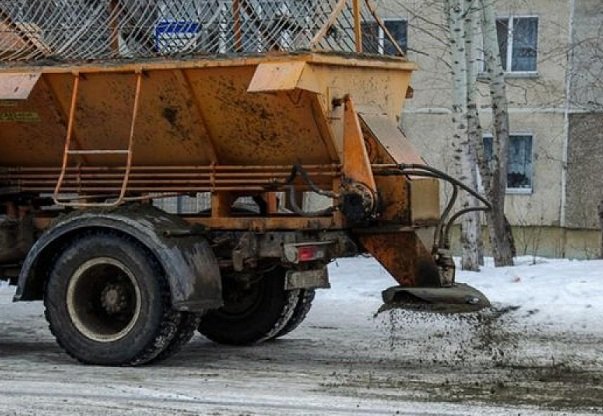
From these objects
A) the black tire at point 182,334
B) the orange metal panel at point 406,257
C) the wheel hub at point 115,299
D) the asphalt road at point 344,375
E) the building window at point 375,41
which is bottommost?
the asphalt road at point 344,375

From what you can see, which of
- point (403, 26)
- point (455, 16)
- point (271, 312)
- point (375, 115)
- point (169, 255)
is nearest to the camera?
point (169, 255)

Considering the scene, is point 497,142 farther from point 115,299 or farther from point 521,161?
point 115,299

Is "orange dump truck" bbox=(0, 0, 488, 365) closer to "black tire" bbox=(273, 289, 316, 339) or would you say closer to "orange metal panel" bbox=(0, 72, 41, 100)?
"orange metal panel" bbox=(0, 72, 41, 100)

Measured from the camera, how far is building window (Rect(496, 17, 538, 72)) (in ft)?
84.8

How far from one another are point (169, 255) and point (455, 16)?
7742mm

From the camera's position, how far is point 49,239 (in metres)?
9.37

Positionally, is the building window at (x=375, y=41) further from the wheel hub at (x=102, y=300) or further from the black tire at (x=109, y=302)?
the wheel hub at (x=102, y=300)

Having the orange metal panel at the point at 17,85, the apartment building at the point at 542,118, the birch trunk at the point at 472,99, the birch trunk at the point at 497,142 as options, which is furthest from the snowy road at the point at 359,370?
the apartment building at the point at 542,118

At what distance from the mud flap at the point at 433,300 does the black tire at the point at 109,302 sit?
4.98 ft

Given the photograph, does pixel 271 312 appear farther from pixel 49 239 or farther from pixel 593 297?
pixel 593 297

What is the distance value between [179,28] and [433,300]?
2.76 m

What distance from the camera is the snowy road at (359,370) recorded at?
777 cm

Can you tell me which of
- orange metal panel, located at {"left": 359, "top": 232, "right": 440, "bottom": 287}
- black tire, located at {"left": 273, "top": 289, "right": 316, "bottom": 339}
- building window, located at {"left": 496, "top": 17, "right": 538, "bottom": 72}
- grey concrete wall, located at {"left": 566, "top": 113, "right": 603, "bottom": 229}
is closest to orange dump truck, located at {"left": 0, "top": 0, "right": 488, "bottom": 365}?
orange metal panel, located at {"left": 359, "top": 232, "right": 440, "bottom": 287}

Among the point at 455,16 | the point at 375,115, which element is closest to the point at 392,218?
the point at 375,115
